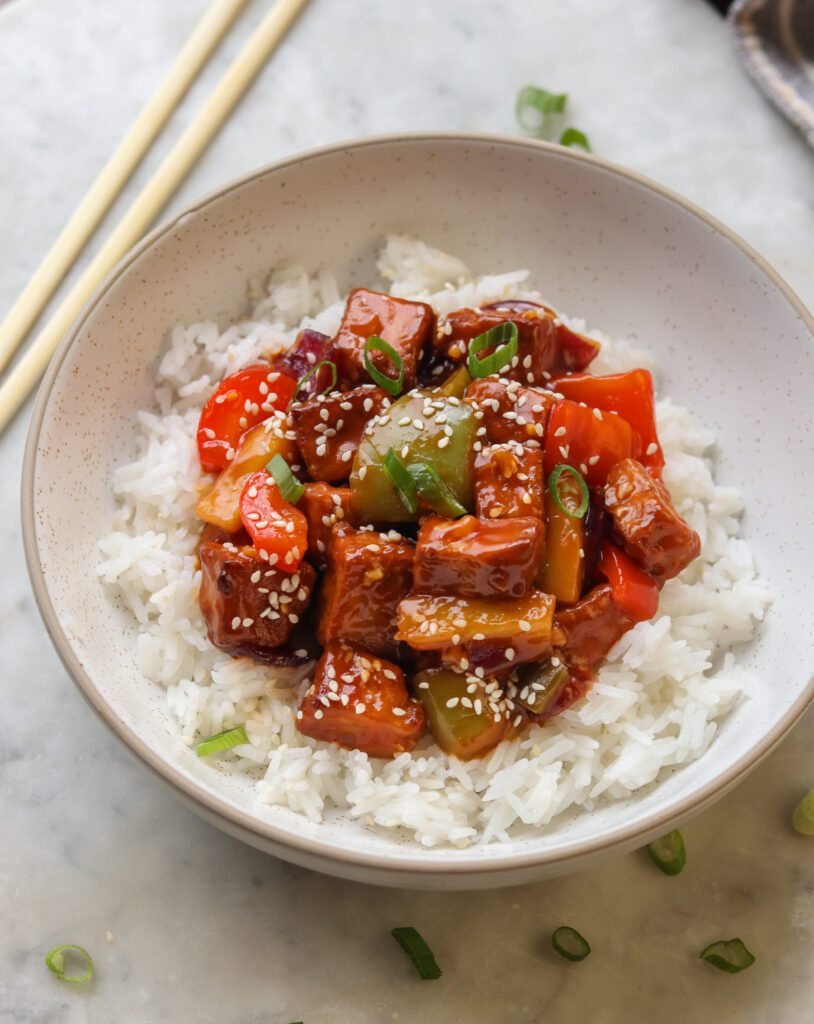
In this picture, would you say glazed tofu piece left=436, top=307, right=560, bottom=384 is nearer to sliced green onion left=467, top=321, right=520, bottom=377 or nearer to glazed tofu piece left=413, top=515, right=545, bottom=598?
sliced green onion left=467, top=321, right=520, bottom=377

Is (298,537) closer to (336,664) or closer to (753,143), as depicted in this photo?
(336,664)

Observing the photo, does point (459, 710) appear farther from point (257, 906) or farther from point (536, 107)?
point (536, 107)

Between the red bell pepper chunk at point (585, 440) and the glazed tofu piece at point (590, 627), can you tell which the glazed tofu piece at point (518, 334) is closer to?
the red bell pepper chunk at point (585, 440)

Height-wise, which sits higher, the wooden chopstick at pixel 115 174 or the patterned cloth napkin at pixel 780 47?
the patterned cloth napkin at pixel 780 47

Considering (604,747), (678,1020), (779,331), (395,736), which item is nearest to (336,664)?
(395,736)

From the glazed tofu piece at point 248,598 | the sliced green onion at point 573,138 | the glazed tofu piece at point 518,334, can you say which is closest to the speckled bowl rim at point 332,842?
the glazed tofu piece at point 248,598

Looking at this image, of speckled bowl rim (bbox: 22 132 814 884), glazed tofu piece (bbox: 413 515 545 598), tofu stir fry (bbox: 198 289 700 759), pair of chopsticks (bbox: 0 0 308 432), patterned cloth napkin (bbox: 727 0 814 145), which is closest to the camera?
speckled bowl rim (bbox: 22 132 814 884)

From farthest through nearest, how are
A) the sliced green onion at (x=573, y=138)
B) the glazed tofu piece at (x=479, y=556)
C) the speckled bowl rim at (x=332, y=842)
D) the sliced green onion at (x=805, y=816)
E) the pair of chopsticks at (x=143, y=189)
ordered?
the sliced green onion at (x=573, y=138)
the pair of chopsticks at (x=143, y=189)
the sliced green onion at (x=805, y=816)
the glazed tofu piece at (x=479, y=556)
the speckled bowl rim at (x=332, y=842)

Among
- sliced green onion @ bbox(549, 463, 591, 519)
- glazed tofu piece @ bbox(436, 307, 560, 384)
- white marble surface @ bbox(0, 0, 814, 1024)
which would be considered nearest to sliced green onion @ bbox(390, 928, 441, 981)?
white marble surface @ bbox(0, 0, 814, 1024)
